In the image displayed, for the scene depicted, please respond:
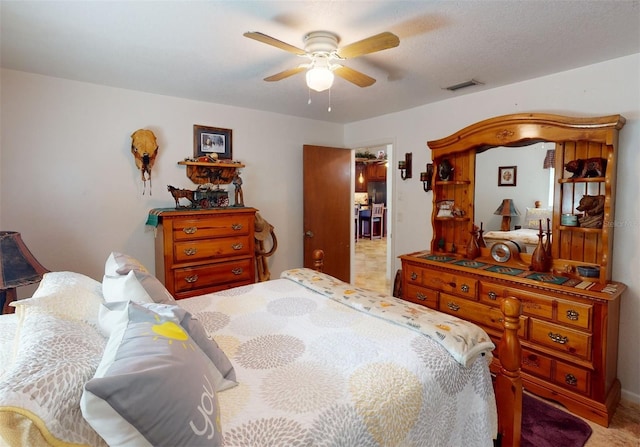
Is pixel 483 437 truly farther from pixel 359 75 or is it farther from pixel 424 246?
pixel 424 246

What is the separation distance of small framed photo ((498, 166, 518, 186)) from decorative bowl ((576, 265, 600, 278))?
827mm

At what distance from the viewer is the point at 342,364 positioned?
1.32 metres

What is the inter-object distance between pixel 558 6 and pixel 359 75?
104 centimetres

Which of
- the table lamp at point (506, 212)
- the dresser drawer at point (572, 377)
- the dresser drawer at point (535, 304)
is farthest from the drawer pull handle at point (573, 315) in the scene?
the table lamp at point (506, 212)

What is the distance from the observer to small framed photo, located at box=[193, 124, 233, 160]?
3.52 meters

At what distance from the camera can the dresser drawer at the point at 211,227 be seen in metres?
2.95

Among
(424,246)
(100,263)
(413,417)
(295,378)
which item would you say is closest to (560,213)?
(424,246)

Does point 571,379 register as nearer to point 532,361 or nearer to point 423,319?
point 532,361

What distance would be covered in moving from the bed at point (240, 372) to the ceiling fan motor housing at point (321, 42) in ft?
4.82

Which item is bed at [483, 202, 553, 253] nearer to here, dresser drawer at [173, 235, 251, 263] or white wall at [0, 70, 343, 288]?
dresser drawer at [173, 235, 251, 263]

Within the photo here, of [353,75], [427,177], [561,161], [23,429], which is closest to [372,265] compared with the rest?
[427,177]

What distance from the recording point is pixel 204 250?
10.1ft

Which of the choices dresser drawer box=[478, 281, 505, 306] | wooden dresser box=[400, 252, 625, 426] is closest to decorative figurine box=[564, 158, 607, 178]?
wooden dresser box=[400, 252, 625, 426]

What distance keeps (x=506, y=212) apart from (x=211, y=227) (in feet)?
8.71
